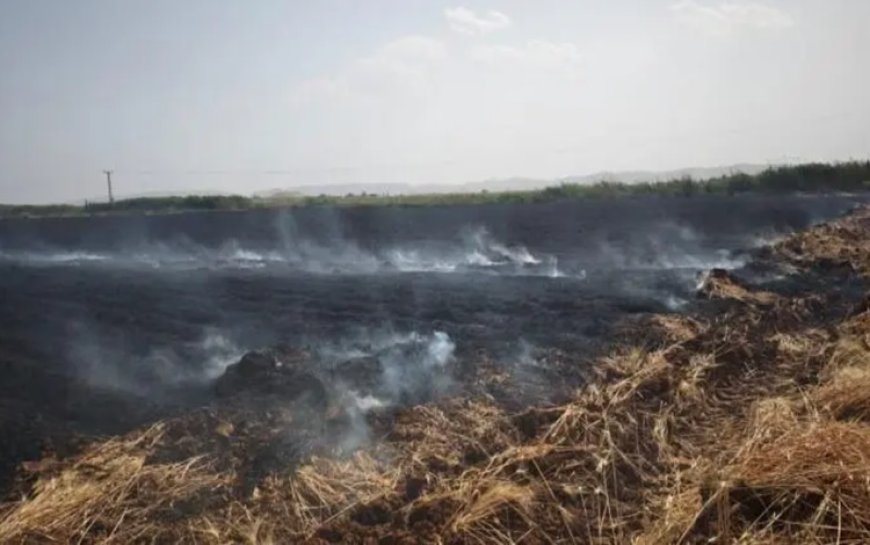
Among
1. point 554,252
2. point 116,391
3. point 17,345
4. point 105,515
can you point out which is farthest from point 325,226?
point 105,515

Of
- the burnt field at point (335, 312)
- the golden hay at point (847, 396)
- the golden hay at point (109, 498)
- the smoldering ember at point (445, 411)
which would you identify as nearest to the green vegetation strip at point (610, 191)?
the burnt field at point (335, 312)

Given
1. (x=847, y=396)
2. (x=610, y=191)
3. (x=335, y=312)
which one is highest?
(x=610, y=191)

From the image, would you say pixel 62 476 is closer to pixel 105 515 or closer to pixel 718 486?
pixel 105 515

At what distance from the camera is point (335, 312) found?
15.9 metres

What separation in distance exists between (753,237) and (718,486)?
29.5 meters

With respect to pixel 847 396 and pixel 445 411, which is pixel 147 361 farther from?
pixel 847 396

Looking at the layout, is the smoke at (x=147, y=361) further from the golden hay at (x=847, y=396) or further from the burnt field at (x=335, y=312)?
the golden hay at (x=847, y=396)

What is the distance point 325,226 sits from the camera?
48562 millimetres

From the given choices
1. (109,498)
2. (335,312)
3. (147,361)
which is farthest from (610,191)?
(109,498)

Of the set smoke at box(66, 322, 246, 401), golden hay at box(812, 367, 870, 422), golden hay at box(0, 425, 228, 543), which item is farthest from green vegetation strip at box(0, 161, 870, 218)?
golden hay at box(0, 425, 228, 543)

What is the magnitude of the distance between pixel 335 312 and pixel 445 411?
25.8ft

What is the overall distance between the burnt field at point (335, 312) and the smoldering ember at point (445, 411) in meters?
0.08

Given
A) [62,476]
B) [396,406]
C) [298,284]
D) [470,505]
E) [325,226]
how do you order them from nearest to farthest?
[470,505] < [62,476] < [396,406] < [298,284] < [325,226]

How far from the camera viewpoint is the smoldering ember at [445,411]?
567 cm
